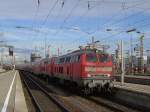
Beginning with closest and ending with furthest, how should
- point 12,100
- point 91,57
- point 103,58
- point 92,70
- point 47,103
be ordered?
point 47,103 < point 12,100 < point 92,70 < point 91,57 < point 103,58

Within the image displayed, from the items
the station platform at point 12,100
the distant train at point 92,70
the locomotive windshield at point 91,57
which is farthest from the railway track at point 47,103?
the locomotive windshield at point 91,57

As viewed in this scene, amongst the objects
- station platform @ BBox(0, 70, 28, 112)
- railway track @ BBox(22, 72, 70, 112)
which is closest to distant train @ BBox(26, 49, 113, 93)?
railway track @ BBox(22, 72, 70, 112)

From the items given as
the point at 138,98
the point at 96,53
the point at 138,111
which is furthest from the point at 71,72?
the point at 138,111

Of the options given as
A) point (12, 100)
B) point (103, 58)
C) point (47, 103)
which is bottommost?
point (47, 103)

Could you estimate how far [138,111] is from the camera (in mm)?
18609

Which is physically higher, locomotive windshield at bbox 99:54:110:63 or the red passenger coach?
locomotive windshield at bbox 99:54:110:63

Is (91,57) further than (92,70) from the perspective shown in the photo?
Yes

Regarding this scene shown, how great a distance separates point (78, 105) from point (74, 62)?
631 centimetres

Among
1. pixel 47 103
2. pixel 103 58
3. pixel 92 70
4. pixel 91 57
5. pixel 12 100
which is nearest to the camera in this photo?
pixel 47 103

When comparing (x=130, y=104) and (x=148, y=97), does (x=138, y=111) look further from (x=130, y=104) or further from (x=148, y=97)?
(x=130, y=104)

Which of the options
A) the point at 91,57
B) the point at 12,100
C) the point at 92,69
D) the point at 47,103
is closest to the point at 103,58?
the point at 91,57

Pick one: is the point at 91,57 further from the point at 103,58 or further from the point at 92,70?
the point at 92,70

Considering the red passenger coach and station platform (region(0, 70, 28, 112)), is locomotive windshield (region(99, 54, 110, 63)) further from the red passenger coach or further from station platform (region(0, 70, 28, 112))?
station platform (region(0, 70, 28, 112))

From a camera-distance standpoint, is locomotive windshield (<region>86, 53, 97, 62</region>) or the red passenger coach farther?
locomotive windshield (<region>86, 53, 97, 62</region>)
